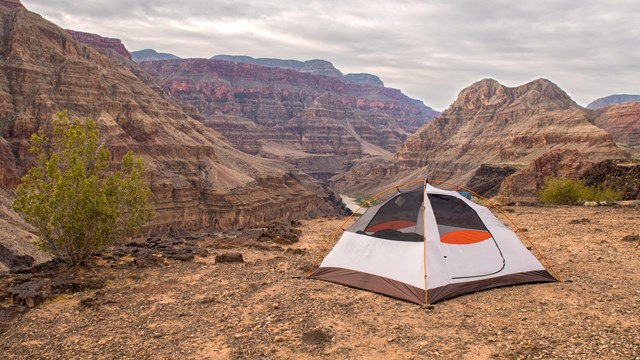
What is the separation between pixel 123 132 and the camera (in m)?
75.2

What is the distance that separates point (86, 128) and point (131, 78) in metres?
91.8

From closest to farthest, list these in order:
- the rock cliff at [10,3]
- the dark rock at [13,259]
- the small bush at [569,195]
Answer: the dark rock at [13,259] < the small bush at [569,195] < the rock cliff at [10,3]

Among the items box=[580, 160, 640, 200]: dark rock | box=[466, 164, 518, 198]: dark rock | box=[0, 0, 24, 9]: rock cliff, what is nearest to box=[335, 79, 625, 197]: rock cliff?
box=[466, 164, 518, 198]: dark rock

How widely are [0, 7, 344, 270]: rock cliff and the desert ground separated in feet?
173

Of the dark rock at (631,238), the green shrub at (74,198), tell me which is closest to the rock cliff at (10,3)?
the green shrub at (74,198)

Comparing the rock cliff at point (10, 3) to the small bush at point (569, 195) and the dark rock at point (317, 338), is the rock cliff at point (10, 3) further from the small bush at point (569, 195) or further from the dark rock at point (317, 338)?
the dark rock at point (317, 338)

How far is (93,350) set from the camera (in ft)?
29.1

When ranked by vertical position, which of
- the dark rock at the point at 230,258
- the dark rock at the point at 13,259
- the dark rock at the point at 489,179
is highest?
the dark rock at the point at 230,258

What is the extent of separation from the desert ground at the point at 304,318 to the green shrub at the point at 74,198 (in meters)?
1.02

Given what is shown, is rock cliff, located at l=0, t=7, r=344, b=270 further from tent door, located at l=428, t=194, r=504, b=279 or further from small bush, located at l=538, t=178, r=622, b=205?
tent door, located at l=428, t=194, r=504, b=279

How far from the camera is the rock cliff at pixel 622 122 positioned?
136 metres

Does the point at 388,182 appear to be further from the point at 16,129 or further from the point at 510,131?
the point at 16,129

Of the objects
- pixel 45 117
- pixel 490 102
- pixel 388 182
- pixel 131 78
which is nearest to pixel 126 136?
pixel 45 117

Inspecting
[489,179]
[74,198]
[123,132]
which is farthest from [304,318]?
[489,179]
